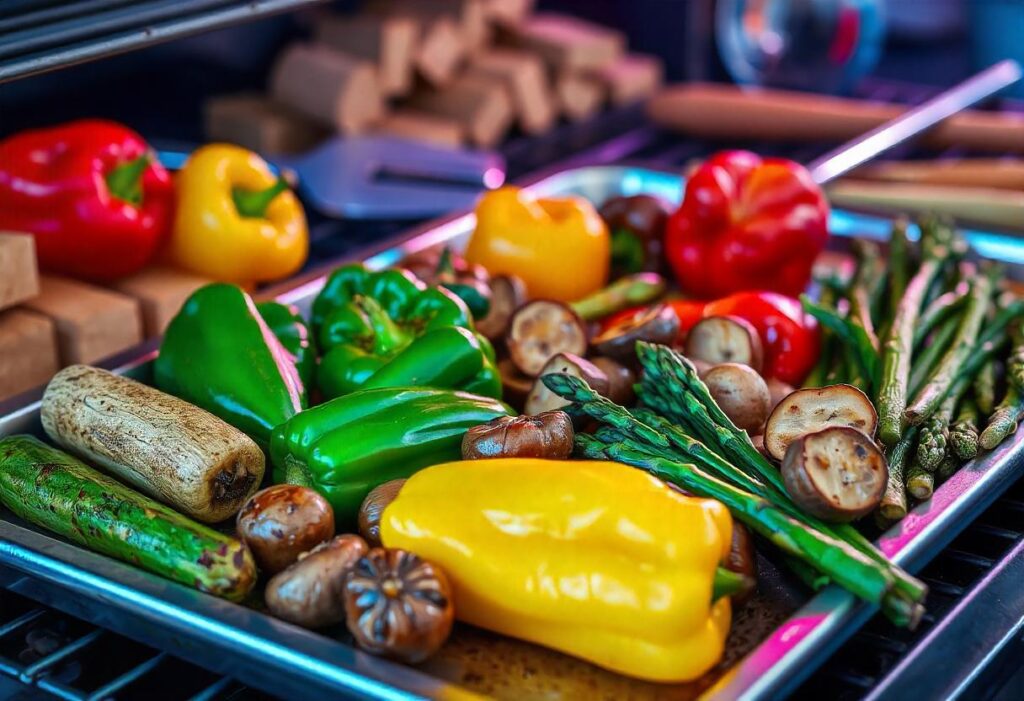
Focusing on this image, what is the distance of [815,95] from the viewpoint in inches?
186

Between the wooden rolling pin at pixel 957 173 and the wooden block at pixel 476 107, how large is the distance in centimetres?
135

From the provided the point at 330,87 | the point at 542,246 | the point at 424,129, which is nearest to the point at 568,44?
the point at 424,129

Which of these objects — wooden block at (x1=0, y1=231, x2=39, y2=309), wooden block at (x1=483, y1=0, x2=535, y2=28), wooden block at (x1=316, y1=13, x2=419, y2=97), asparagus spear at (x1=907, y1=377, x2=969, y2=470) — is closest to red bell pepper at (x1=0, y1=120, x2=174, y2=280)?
wooden block at (x1=0, y1=231, x2=39, y2=309)

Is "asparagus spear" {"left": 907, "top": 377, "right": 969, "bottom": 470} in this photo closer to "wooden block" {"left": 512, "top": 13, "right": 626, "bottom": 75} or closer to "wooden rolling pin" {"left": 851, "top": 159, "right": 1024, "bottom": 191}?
"wooden rolling pin" {"left": 851, "top": 159, "right": 1024, "bottom": 191}

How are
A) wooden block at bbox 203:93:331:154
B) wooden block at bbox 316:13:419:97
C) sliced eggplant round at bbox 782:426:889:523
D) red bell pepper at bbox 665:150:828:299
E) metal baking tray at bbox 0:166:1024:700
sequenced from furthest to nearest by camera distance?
wooden block at bbox 316:13:419:97 → wooden block at bbox 203:93:331:154 → red bell pepper at bbox 665:150:828:299 → sliced eggplant round at bbox 782:426:889:523 → metal baking tray at bbox 0:166:1024:700

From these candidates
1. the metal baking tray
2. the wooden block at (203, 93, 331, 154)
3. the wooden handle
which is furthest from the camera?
the wooden block at (203, 93, 331, 154)

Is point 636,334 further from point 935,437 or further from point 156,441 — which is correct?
point 156,441

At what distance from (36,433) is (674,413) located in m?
1.09

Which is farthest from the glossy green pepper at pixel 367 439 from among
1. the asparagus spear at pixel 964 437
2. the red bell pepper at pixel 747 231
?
the red bell pepper at pixel 747 231

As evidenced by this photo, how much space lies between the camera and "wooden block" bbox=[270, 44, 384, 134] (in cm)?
423

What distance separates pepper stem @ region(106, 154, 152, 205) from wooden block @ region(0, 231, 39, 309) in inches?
13.9

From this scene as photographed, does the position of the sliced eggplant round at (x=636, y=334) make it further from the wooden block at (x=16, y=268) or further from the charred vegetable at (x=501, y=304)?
the wooden block at (x=16, y=268)

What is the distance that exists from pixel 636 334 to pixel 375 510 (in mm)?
672

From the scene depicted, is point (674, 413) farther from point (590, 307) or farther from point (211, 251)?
point (211, 251)
